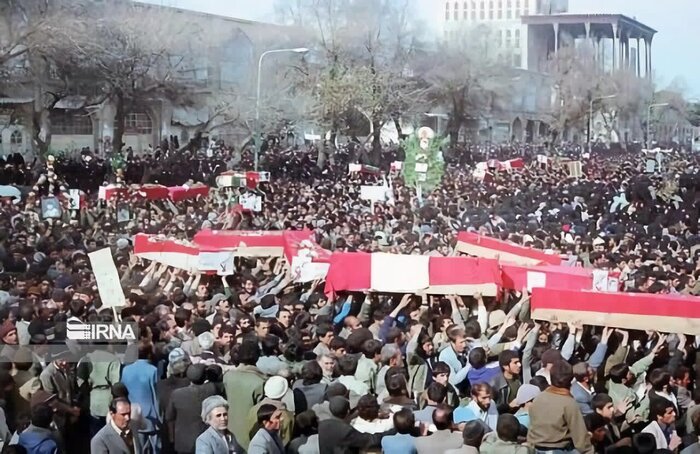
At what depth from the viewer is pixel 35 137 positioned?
7961mm

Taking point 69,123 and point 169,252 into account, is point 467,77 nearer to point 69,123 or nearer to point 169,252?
point 169,252

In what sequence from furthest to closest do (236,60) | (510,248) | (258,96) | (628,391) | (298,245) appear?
(258,96) < (236,60) < (298,245) < (510,248) < (628,391)

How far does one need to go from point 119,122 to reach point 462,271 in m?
3.00

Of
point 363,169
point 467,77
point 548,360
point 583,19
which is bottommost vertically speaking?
point 548,360

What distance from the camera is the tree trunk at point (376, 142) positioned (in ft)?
27.0

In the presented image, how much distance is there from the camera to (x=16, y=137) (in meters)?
7.94

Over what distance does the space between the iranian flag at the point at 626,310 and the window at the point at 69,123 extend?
391 cm

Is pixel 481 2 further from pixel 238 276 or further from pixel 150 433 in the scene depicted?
pixel 150 433

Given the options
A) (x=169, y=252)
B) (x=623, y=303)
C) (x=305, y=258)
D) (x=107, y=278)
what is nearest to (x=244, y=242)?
(x=169, y=252)

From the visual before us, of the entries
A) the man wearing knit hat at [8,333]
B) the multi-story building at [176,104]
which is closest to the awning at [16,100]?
the multi-story building at [176,104]

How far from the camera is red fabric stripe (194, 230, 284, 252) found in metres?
7.63

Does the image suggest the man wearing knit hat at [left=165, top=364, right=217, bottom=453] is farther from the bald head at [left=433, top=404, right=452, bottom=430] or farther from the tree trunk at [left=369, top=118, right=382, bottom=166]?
the tree trunk at [left=369, top=118, right=382, bottom=166]

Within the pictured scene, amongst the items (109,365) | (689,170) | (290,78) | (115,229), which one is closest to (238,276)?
(115,229)

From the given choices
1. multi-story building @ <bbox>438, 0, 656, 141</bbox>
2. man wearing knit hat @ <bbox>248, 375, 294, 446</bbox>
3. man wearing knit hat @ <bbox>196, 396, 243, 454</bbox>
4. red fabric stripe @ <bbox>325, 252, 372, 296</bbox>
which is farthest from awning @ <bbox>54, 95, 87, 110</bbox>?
man wearing knit hat @ <bbox>196, 396, 243, 454</bbox>
